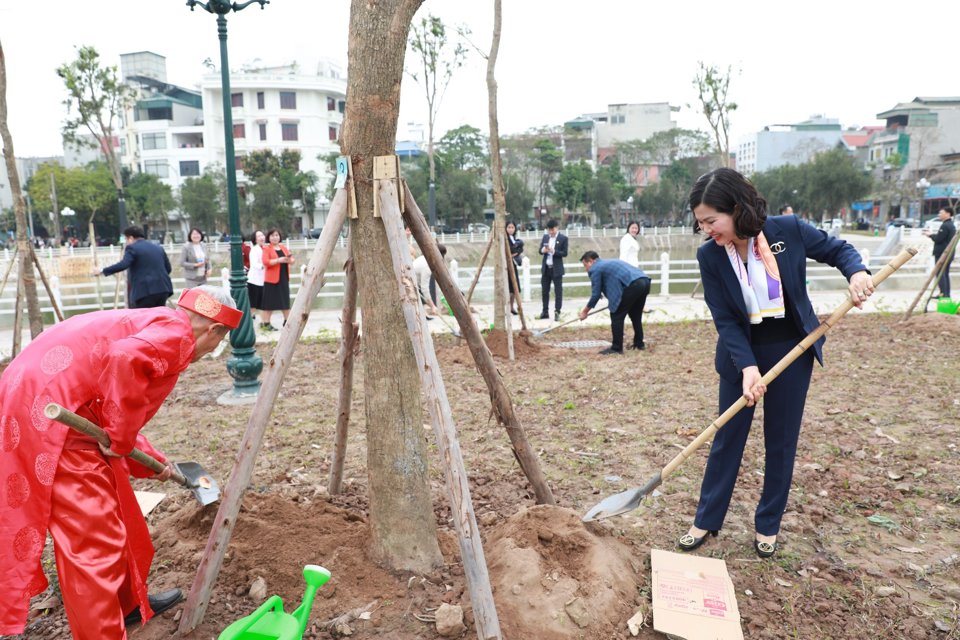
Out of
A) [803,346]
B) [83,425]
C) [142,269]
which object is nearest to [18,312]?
[142,269]

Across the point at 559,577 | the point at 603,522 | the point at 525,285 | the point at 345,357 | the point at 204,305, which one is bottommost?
the point at 603,522

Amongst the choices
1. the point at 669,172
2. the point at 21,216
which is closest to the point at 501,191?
the point at 21,216

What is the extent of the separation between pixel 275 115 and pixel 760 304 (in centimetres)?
5452

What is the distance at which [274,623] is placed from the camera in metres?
2.22

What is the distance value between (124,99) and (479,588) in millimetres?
32585

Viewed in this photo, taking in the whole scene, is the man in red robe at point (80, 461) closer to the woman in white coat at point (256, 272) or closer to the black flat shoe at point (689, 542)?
the black flat shoe at point (689, 542)

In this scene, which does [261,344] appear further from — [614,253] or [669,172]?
[669,172]

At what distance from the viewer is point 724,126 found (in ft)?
55.0

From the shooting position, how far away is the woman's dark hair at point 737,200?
109 inches

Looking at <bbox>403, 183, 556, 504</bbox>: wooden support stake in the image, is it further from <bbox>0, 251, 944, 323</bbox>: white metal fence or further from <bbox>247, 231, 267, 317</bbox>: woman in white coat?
<bbox>0, 251, 944, 323</bbox>: white metal fence

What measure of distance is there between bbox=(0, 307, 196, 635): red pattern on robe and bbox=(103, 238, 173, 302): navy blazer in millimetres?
5283

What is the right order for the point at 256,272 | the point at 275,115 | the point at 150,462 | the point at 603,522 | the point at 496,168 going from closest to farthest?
1. the point at 150,462
2. the point at 603,522
3. the point at 496,168
4. the point at 256,272
5. the point at 275,115

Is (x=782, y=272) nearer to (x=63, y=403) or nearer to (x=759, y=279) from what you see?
(x=759, y=279)

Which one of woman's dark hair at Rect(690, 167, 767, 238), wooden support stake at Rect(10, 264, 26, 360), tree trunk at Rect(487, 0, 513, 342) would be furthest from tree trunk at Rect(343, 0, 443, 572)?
wooden support stake at Rect(10, 264, 26, 360)
